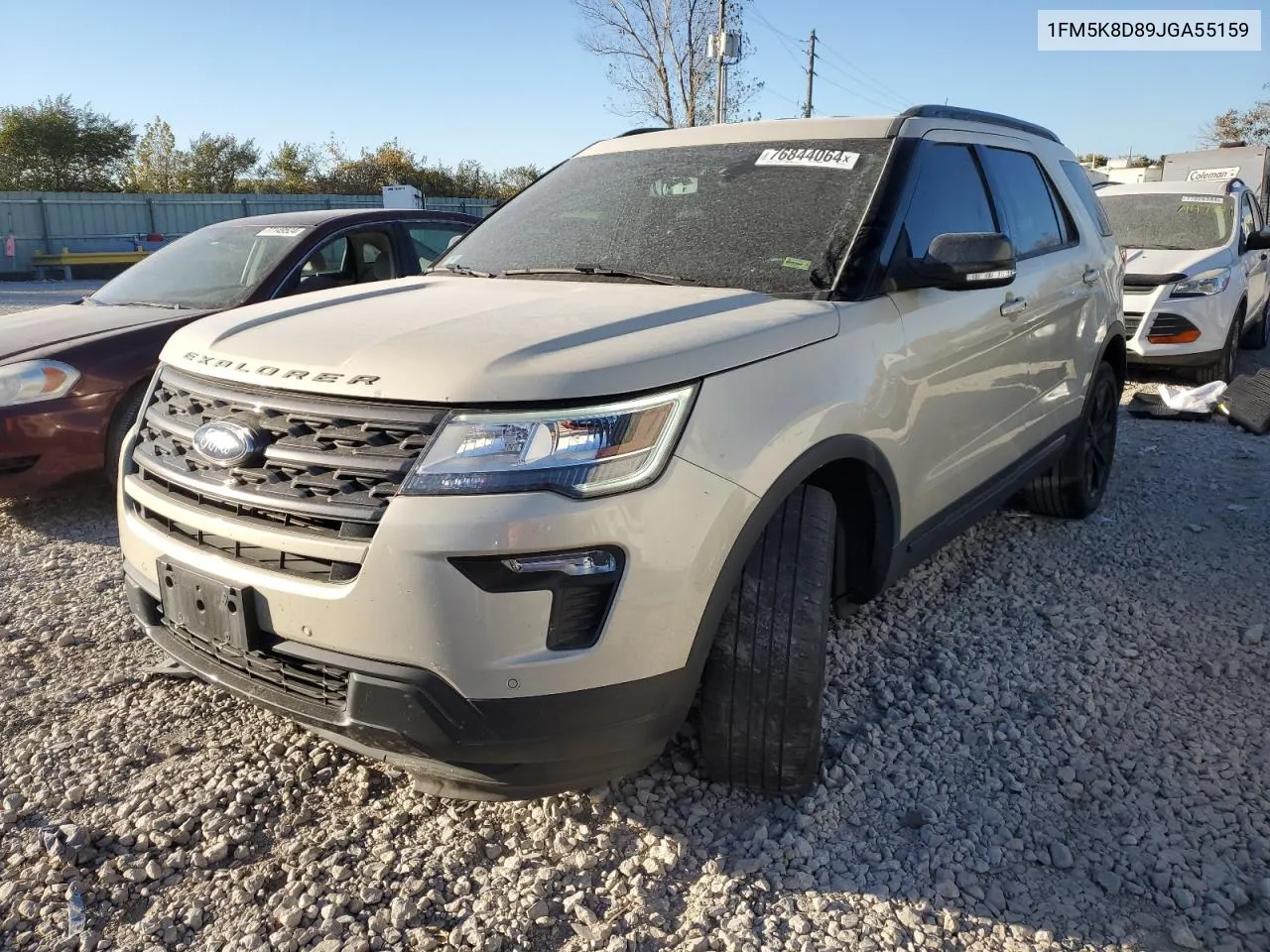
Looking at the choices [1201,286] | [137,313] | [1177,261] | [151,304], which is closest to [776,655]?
[137,313]

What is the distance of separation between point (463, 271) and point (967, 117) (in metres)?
1.98

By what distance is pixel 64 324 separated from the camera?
197 inches

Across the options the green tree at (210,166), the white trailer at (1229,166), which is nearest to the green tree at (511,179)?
the green tree at (210,166)

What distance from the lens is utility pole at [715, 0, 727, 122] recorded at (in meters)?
17.2

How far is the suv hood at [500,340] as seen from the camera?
200 cm

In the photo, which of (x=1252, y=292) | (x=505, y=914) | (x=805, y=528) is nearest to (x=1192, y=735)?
(x=805, y=528)

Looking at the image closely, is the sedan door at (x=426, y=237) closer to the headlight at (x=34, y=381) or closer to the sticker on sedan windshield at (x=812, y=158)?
the headlight at (x=34, y=381)

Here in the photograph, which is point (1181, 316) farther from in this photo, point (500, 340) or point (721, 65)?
point (721, 65)

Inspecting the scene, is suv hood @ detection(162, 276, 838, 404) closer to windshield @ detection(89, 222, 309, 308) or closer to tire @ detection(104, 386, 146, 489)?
tire @ detection(104, 386, 146, 489)

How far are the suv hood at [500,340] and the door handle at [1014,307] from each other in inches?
45.6

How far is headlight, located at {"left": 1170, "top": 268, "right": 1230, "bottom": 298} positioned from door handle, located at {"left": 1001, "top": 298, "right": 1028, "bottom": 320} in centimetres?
500

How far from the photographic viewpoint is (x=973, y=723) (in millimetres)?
2893

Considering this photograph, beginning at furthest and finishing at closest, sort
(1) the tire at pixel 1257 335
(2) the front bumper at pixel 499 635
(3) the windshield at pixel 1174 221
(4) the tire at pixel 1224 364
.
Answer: (1) the tire at pixel 1257 335, (3) the windshield at pixel 1174 221, (4) the tire at pixel 1224 364, (2) the front bumper at pixel 499 635

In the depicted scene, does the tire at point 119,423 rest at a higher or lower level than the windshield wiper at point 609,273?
lower
